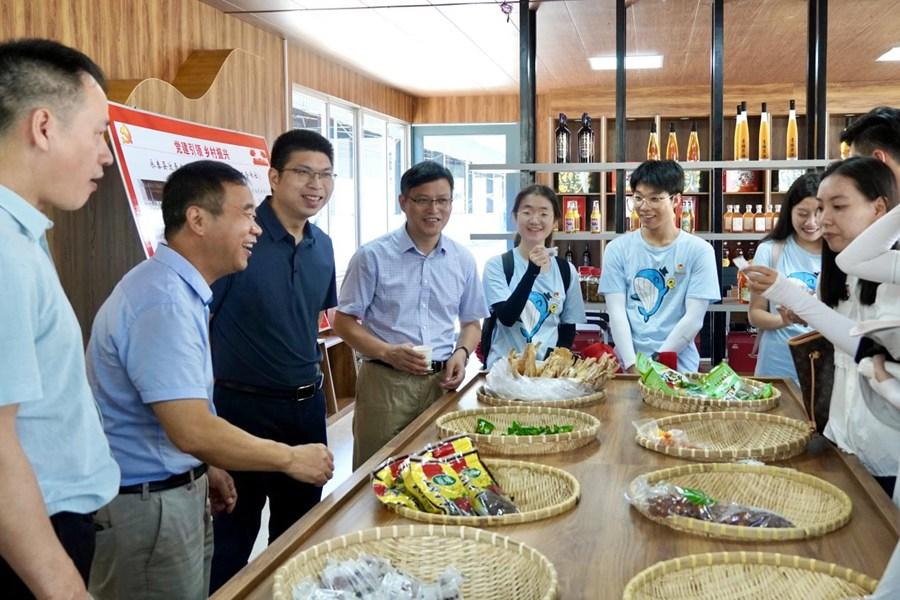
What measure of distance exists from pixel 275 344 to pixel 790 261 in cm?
200

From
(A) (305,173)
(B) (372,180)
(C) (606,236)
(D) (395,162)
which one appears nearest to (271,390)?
(A) (305,173)

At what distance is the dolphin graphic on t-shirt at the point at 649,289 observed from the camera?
3207 millimetres

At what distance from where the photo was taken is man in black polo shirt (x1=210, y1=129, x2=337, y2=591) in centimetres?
264

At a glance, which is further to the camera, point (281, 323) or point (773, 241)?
point (773, 241)

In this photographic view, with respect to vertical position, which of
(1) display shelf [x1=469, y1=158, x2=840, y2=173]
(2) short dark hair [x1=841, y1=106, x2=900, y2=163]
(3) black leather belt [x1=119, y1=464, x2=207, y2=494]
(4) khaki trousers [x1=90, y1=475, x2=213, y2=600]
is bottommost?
(4) khaki trousers [x1=90, y1=475, x2=213, y2=600]

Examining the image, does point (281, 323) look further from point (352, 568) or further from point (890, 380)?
point (890, 380)

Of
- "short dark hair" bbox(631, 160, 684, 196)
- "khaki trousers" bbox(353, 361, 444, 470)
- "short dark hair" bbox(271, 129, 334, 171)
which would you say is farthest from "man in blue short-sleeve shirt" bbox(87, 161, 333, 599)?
"short dark hair" bbox(631, 160, 684, 196)

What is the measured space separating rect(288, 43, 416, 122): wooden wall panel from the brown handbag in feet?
18.9

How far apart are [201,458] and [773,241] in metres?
2.50

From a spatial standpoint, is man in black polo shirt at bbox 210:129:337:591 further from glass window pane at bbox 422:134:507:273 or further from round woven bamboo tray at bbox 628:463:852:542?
glass window pane at bbox 422:134:507:273

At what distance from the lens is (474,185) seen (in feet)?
36.7

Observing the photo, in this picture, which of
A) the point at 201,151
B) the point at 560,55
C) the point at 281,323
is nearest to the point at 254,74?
the point at 201,151

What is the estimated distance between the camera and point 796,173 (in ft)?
27.2

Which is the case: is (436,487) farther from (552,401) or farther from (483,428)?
(552,401)
